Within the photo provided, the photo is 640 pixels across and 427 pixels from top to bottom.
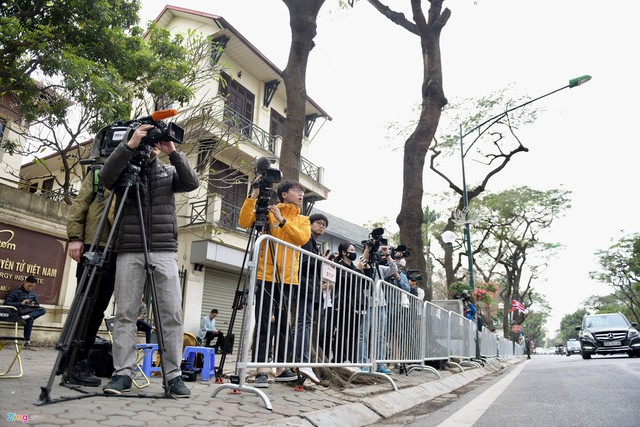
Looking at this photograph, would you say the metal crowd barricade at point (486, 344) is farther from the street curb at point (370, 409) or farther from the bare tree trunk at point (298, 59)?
the bare tree trunk at point (298, 59)

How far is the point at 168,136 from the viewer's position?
3.35m

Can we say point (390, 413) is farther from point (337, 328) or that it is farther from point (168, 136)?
point (168, 136)

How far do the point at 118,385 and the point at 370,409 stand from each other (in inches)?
75.5

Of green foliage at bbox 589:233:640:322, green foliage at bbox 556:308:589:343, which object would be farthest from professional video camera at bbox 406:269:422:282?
green foliage at bbox 556:308:589:343

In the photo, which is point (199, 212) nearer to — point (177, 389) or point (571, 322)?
point (177, 389)

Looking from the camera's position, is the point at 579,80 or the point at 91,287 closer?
the point at 91,287

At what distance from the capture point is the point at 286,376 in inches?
180

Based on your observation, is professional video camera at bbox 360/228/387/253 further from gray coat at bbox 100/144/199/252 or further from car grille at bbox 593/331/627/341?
car grille at bbox 593/331/627/341

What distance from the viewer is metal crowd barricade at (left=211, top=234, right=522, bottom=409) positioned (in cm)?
357

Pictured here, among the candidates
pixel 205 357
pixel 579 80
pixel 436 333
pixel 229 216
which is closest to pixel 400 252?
pixel 436 333

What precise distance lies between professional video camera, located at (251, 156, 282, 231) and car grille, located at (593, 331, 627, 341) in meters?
15.1

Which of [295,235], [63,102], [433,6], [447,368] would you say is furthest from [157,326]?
[433,6]

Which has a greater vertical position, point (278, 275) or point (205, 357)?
point (278, 275)

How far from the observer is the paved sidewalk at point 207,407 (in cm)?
249
